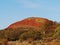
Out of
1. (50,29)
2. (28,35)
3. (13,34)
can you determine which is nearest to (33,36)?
(28,35)

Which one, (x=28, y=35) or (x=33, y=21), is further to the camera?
(x=33, y=21)

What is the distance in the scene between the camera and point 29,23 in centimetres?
4681

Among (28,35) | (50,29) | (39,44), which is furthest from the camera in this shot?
(50,29)

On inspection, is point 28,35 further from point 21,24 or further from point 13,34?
point 21,24

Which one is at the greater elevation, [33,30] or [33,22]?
[33,22]

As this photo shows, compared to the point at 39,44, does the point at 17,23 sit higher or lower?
higher

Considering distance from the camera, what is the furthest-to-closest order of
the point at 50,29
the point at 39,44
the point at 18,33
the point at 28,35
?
the point at 50,29 → the point at 18,33 → the point at 28,35 → the point at 39,44

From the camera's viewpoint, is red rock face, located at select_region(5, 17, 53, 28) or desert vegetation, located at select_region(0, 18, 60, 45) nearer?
desert vegetation, located at select_region(0, 18, 60, 45)

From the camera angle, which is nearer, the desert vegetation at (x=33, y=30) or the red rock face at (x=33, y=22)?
the desert vegetation at (x=33, y=30)

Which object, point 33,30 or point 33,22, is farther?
point 33,22

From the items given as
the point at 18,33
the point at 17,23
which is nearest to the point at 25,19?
the point at 17,23

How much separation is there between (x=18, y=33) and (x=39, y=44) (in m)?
10.6

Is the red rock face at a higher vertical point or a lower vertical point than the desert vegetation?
higher

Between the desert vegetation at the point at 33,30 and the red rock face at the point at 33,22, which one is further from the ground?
the red rock face at the point at 33,22
